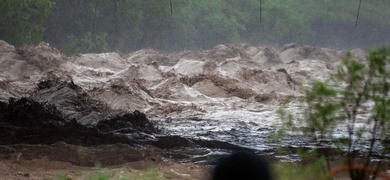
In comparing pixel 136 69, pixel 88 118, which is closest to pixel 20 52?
pixel 136 69

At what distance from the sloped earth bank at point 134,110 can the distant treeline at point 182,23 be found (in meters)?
6.24

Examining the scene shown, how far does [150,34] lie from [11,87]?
3551 centimetres

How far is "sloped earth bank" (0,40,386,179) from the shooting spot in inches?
465

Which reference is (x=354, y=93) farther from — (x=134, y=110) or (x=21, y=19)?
(x=21, y=19)

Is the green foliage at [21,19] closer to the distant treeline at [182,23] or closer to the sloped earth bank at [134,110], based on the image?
the distant treeline at [182,23]

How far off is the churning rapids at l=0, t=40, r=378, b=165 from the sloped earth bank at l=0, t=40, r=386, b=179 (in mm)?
22

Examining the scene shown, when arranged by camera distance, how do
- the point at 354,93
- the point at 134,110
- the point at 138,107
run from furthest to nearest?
1. the point at 138,107
2. the point at 134,110
3. the point at 354,93

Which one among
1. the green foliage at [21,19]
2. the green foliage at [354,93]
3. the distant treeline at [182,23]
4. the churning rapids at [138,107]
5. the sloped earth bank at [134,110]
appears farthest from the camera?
the distant treeline at [182,23]

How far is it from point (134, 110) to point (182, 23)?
142ft

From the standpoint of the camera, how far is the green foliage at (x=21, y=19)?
3775cm

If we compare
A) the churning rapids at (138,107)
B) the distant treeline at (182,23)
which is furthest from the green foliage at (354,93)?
the distant treeline at (182,23)

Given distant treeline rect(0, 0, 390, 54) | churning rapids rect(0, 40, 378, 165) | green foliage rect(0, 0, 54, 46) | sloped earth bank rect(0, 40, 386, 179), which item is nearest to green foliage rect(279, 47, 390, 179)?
sloped earth bank rect(0, 40, 386, 179)

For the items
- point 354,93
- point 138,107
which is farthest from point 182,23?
point 354,93

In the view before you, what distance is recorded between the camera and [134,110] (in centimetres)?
1795
